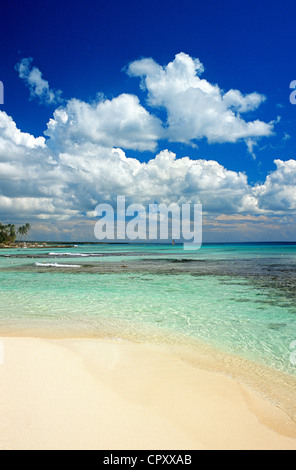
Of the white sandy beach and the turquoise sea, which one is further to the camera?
the turquoise sea

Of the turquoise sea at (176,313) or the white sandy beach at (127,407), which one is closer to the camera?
the white sandy beach at (127,407)

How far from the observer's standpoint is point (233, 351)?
25.5 ft

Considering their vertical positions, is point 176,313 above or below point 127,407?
below

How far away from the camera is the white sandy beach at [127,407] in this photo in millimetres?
3830

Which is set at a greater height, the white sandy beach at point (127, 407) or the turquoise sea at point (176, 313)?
the white sandy beach at point (127, 407)

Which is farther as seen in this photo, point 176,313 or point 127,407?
point 176,313

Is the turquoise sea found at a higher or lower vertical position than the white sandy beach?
lower

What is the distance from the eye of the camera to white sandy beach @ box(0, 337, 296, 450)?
3.83 meters

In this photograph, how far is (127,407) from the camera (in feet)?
15.1

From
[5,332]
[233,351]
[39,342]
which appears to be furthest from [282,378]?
[5,332]
